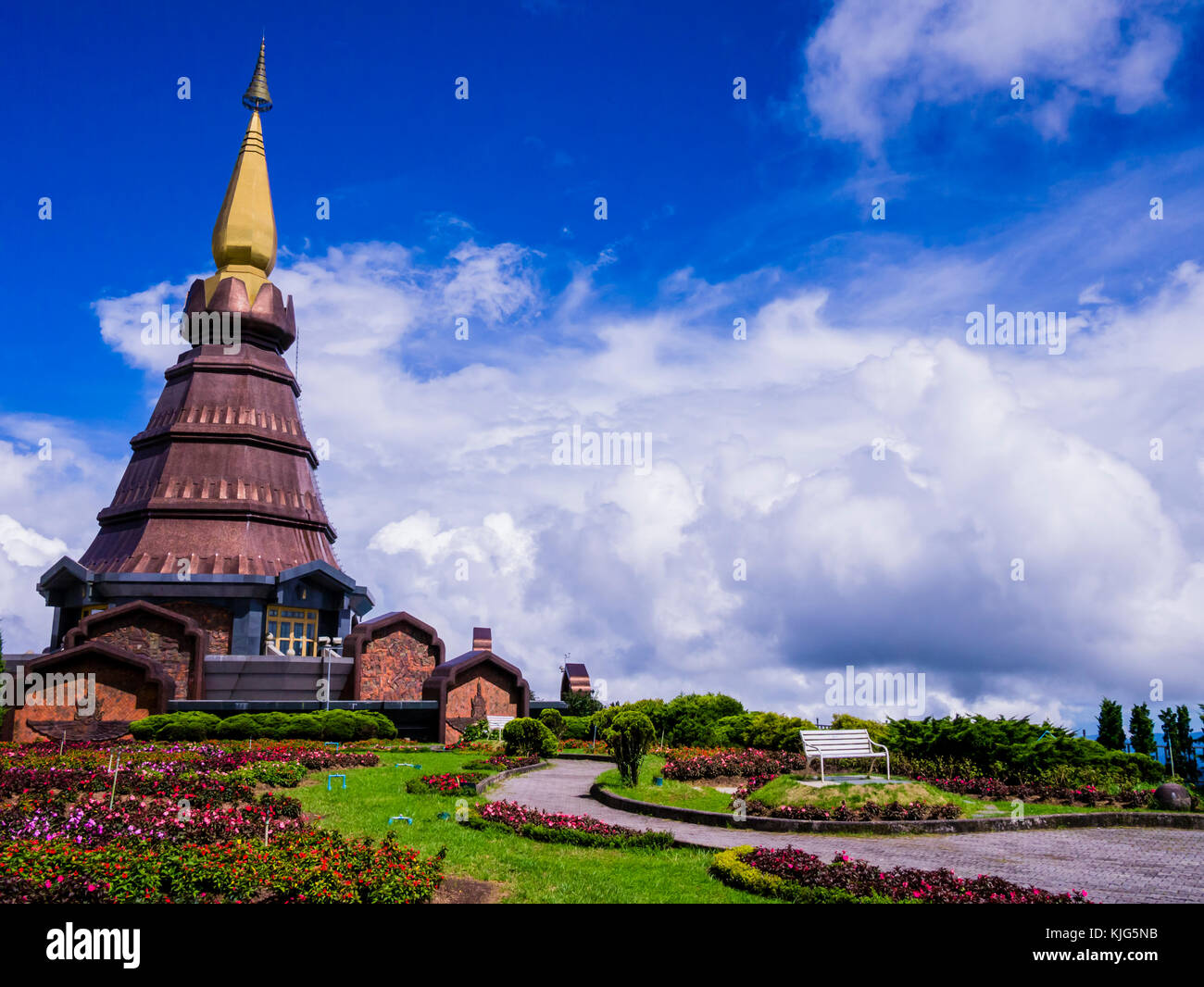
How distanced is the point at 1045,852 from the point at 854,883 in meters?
4.63

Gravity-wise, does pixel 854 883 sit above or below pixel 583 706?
above

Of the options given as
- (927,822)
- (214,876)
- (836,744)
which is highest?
(214,876)

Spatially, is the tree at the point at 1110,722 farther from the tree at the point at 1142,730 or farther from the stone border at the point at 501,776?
the stone border at the point at 501,776

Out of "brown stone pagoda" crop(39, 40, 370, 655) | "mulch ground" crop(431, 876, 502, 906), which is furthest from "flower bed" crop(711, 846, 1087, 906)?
"brown stone pagoda" crop(39, 40, 370, 655)

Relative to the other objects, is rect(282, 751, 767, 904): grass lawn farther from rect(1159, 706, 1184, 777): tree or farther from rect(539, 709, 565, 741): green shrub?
rect(1159, 706, 1184, 777): tree

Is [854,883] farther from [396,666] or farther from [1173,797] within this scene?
[396,666]

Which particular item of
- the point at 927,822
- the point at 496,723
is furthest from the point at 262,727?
the point at 927,822

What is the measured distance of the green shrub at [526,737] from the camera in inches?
986

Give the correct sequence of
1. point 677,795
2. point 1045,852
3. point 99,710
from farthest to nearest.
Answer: point 99,710 < point 677,795 < point 1045,852

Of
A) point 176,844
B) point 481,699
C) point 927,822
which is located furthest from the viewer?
point 481,699

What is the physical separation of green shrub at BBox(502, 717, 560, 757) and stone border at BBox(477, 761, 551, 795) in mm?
745

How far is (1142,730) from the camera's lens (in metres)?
31.3

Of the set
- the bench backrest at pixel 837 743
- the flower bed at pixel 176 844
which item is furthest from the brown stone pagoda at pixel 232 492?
the bench backrest at pixel 837 743

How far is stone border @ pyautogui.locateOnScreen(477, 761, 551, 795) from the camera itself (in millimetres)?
17484
